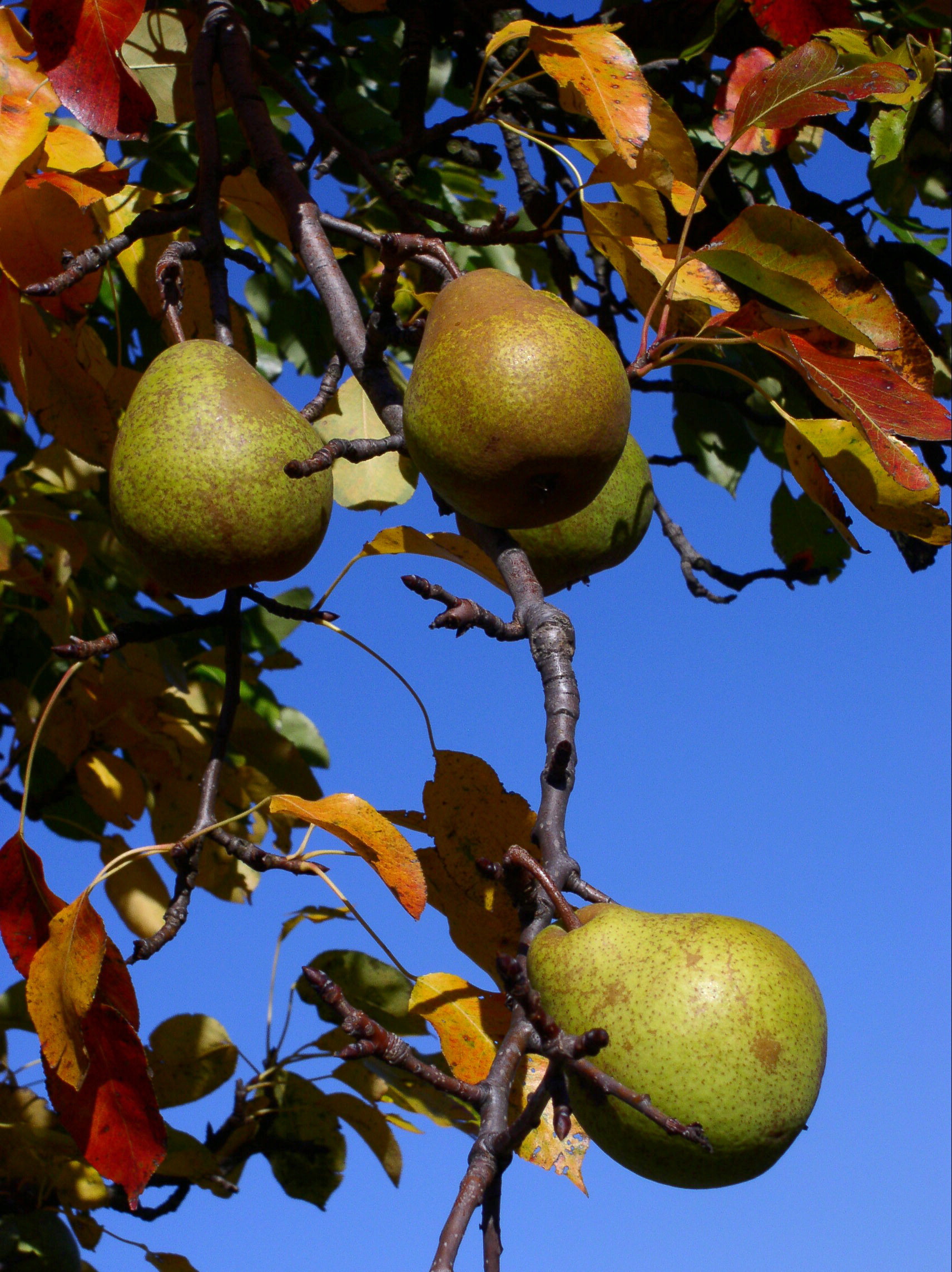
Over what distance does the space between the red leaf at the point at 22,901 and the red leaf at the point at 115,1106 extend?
0.18m

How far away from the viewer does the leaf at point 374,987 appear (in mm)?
2266

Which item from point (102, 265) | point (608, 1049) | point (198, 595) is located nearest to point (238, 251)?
point (102, 265)

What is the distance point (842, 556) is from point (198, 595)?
6.81ft

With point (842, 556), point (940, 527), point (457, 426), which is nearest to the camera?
point (457, 426)

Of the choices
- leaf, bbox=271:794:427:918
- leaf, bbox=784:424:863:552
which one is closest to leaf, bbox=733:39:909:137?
leaf, bbox=784:424:863:552

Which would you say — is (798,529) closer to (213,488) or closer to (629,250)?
(629,250)

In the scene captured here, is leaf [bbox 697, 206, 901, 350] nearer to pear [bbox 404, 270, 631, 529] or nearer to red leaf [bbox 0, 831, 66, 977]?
pear [bbox 404, 270, 631, 529]

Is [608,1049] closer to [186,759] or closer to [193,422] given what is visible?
[193,422]

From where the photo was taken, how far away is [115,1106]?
1439 mm

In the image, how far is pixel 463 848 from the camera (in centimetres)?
145

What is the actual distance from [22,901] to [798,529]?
2.19 meters

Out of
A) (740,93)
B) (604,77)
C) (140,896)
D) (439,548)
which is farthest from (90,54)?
(140,896)

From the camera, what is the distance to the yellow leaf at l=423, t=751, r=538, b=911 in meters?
1.45

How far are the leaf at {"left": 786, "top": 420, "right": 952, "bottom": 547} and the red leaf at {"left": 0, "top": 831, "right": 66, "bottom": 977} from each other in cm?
121
